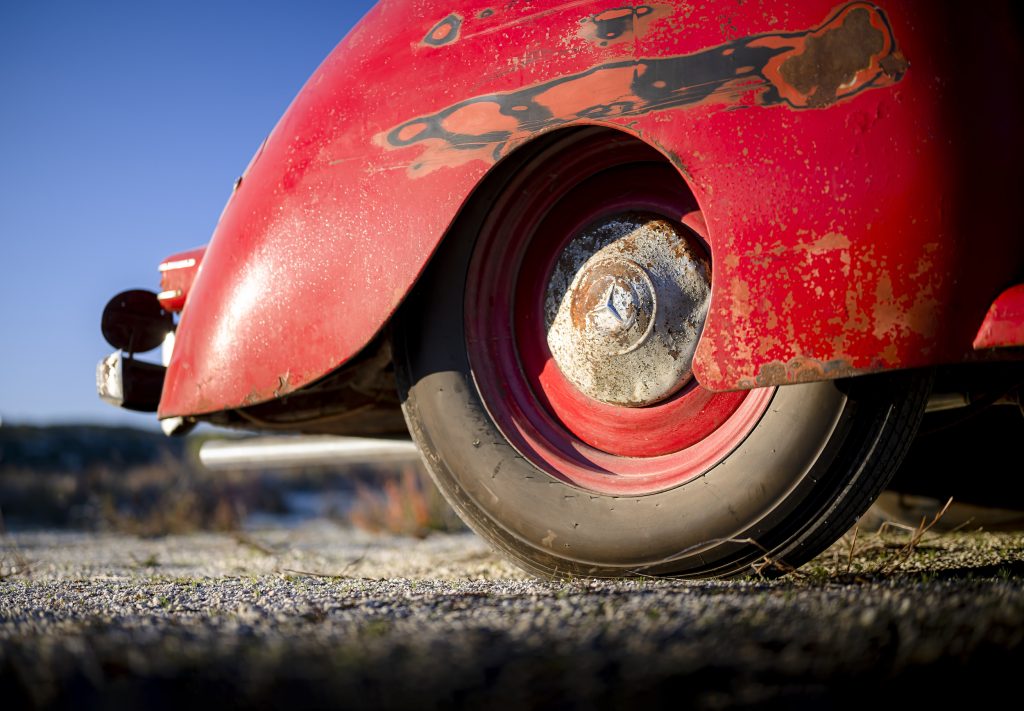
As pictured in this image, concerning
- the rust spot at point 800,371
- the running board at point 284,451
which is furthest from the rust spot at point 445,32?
the running board at point 284,451

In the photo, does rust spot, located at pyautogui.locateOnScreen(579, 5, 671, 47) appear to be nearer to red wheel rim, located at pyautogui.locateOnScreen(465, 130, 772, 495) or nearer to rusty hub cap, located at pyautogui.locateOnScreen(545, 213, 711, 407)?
red wheel rim, located at pyautogui.locateOnScreen(465, 130, 772, 495)

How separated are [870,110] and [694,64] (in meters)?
0.31

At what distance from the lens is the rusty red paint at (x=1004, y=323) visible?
114 cm

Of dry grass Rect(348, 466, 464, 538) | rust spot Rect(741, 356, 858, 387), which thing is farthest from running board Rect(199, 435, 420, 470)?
rust spot Rect(741, 356, 858, 387)

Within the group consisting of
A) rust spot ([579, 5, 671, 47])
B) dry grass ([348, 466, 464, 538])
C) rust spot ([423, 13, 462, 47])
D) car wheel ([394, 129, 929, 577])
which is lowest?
dry grass ([348, 466, 464, 538])

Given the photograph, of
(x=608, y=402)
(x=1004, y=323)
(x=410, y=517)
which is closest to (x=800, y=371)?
(x=1004, y=323)

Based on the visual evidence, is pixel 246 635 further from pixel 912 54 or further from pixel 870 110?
pixel 912 54

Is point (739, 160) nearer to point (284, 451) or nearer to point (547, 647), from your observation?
point (547, 647)

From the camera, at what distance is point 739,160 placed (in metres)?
1.30

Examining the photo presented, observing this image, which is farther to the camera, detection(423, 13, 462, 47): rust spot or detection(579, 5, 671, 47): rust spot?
detection(423, 13, 462, 47): rust spot

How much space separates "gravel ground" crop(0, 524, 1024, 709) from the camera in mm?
720

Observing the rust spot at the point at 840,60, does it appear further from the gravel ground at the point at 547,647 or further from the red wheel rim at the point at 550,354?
the gravel ground at the point at 547,647

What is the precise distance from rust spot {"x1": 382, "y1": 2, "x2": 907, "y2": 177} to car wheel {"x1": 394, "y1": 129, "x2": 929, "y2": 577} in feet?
0.25

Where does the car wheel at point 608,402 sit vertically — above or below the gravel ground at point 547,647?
above
